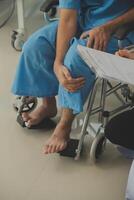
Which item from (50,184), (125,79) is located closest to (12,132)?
(50,184)

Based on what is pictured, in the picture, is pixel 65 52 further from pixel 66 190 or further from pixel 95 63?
pixel 66 190

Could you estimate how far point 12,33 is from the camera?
9.73 feet

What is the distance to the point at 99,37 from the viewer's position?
1609mm

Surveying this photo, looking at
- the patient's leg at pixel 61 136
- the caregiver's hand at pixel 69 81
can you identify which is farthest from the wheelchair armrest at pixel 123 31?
the patient's leg at pixel 61 136

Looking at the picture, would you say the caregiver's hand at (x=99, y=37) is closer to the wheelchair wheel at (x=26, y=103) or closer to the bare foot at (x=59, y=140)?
the bare foot at (x=59, y=140)

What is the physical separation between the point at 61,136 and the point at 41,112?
0.87 feet

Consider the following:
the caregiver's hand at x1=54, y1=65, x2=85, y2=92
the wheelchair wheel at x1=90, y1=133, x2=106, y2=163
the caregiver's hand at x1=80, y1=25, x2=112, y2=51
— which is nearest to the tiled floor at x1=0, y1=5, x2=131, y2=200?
the wheelchair wheel at x1=90, y1=133, x2=106, y2=163

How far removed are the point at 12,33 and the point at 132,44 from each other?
4.72ft

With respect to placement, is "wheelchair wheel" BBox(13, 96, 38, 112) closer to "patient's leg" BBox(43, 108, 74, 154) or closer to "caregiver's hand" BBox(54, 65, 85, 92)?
"patient's leg" BBox(43, 108, 74, 154)

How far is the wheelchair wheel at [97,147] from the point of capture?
173 cm

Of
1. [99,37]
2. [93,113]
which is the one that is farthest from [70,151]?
[99,37]

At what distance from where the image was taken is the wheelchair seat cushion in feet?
5.04

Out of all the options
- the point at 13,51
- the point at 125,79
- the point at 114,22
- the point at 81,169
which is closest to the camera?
the point at 125,79

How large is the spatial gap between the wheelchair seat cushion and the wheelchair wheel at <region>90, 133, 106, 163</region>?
18 centimetres
